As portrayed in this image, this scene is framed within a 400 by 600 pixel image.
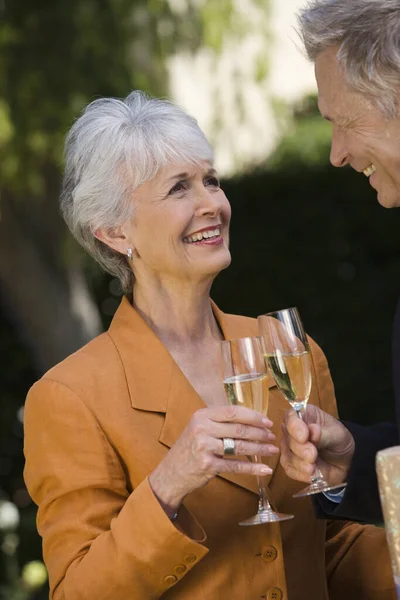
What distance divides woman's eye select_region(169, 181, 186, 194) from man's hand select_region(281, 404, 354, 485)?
87 cm

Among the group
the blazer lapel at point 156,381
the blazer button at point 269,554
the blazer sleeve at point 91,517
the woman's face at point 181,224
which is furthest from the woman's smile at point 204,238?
the blazer button at point 269,554

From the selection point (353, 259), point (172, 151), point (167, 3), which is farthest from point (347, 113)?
point (353, 259)

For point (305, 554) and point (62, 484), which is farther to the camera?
point (305, 554)

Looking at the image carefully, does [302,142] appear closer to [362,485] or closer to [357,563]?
[357,563]

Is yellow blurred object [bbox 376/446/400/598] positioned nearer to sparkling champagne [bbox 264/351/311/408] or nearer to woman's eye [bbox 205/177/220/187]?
sparkling champagne [bbox 264/351/311/408]

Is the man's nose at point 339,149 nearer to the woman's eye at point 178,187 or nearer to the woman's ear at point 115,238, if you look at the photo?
the woman's eye at point 178,187

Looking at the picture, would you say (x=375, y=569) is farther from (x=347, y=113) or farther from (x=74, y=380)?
(x=347, y=113)

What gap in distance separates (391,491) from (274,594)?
1130 millimetres

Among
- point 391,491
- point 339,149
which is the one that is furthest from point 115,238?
point 391,491

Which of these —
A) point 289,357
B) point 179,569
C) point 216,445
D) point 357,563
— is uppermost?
point 289,357

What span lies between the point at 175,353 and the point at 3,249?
603 centimetres

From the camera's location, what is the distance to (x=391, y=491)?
2164mm

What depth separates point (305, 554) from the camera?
333cm

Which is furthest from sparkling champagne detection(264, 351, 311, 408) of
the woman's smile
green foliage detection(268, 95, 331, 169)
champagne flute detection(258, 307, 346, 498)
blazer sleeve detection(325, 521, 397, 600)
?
green foliage detection(268, 95, 331, 169)
